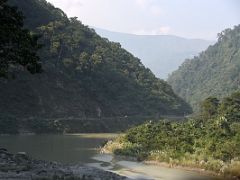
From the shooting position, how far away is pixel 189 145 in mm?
60375

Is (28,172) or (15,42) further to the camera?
(15,42)

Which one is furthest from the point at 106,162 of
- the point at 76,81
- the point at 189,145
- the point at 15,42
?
the point at 76,81

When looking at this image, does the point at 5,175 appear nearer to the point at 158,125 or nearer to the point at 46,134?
the point at 158,125

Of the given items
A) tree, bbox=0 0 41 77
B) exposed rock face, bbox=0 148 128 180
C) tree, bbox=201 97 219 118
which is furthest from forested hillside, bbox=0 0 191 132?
tree, bbox=0 0 41 77

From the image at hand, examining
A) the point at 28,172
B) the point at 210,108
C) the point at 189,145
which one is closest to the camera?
the point at 28,172

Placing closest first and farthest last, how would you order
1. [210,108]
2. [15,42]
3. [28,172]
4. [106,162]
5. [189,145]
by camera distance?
1. [28,172]
2. [15,42]
3. [106,162]
4. [189,145]
5. [210,108]

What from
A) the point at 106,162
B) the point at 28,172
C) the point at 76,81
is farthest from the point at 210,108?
the point at 28,172

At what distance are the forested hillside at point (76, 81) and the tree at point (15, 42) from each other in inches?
3005

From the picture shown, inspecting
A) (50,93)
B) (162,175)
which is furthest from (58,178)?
(50,93)

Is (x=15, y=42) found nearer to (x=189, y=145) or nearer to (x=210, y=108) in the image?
(x=189, y=145)

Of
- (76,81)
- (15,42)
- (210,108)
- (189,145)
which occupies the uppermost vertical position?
(76,81)

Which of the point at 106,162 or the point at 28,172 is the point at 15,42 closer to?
the point at 28,172

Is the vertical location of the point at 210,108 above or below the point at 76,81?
below

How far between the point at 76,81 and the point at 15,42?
104454 mm
